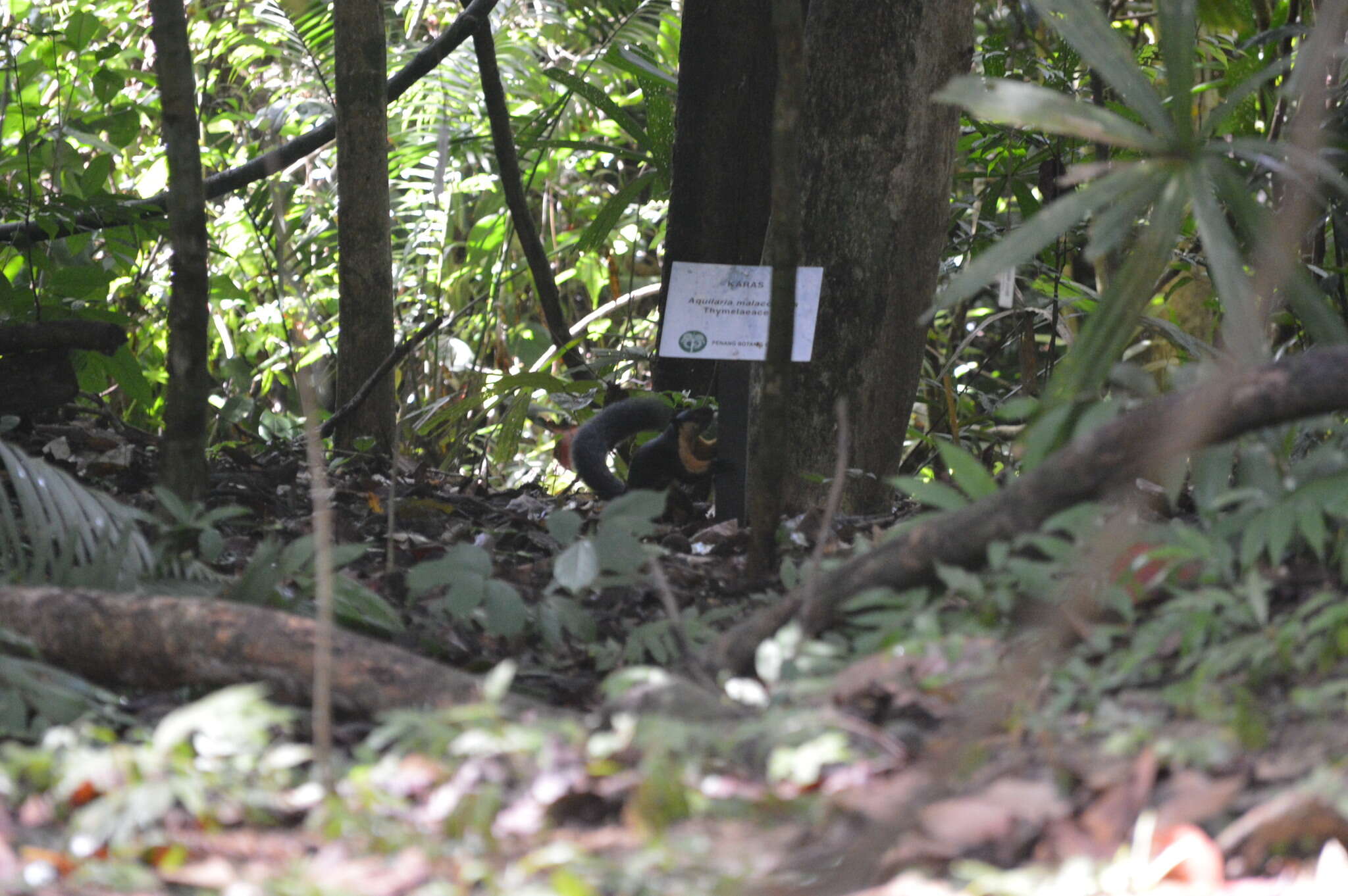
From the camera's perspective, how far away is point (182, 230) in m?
2.10

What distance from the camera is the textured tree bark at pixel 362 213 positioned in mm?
3615

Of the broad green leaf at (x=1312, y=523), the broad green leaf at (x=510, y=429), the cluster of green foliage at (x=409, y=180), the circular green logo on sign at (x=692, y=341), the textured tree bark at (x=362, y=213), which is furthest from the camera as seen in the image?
the cluster of green foliage at (x=409, y=180)

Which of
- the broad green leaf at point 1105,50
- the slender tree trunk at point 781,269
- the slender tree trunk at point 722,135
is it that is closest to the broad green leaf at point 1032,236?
the broad green leaf at point 1105,50

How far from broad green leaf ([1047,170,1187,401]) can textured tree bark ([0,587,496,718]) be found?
1.03 m

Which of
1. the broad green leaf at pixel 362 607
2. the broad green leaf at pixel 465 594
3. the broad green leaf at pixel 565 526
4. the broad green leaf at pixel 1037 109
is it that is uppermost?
the broad green leaf at pixel 1037 109

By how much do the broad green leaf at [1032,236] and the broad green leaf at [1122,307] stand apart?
87mm

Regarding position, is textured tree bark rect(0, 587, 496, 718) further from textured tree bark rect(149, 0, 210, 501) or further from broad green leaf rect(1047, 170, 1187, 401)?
broad green leaf rect(1047, 170, 1187, 401)

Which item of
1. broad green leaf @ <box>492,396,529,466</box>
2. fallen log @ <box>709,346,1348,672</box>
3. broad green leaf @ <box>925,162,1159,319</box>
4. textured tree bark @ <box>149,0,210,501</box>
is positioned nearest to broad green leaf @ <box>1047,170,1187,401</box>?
broad green leaf @ <box>925,162,1159,319</box>

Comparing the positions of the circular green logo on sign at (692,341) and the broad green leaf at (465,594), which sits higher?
the circular green logo on sign at (692,341)

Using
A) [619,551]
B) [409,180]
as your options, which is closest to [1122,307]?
[619,551]

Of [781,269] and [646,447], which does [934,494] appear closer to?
[781,269]

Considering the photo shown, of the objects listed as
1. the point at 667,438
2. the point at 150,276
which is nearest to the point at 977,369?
the point at 667,438

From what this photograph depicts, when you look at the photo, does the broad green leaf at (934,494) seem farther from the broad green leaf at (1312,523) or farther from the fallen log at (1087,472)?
the broad green leaf at (1312,523)

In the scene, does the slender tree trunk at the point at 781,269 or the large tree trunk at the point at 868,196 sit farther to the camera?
the large tree trunk at the point at 868,196
